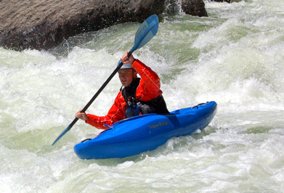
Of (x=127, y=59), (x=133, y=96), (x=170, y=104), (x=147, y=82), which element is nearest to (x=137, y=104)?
(x=133, y=96)

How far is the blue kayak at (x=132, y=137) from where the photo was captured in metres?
4.59

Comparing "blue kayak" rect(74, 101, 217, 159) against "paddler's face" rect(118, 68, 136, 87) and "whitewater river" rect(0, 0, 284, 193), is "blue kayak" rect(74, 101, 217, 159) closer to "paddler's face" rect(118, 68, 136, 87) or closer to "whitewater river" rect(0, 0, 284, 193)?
"whitewater river" rect(0, 0, 284, 193)

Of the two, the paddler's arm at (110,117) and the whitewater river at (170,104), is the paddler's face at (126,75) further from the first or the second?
the whitewater river at (170,104)

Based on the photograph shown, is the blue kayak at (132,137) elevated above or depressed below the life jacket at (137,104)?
below

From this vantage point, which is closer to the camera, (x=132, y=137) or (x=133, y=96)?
(x=132, y=137)

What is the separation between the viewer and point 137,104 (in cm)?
488

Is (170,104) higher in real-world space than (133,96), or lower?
lower

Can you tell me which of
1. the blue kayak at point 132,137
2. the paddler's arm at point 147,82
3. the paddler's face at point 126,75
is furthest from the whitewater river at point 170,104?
the paddler's face at point 126,75

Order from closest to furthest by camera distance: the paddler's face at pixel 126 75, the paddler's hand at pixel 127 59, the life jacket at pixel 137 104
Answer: the paddler's hand at pixel 127 59
the paddler's face at pixel 126 75
the life jacket at pixel 137 104

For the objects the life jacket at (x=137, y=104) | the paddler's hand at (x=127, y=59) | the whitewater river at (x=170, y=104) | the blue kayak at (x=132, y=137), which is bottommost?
the whitewater river at (x=170, y=104)

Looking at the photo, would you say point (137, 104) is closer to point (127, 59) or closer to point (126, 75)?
point (126, 75)

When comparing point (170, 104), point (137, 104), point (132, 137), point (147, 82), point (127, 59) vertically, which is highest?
point (127, 59)

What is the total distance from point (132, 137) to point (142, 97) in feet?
1.37

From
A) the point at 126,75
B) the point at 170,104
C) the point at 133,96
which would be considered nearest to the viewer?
the point at 126,75
